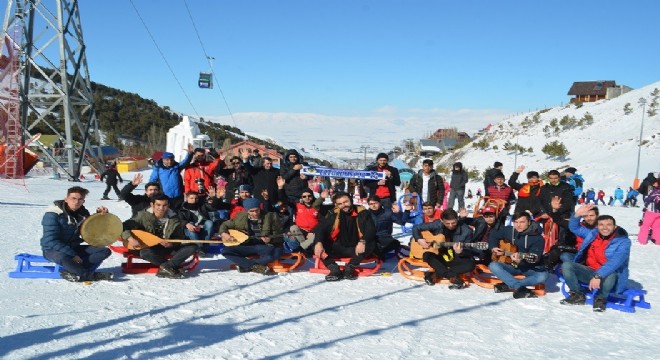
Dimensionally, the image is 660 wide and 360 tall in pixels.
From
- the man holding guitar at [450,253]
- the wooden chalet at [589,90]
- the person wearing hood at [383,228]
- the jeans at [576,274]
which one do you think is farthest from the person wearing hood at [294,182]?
the wooden chalet at [589,90]

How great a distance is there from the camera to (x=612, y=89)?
57938mm

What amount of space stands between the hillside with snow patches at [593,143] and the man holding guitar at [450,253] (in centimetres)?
2594

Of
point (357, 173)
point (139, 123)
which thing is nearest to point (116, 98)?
point (139, 123)

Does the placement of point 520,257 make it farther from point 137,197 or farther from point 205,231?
point 137,197

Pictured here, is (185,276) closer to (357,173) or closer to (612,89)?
(357,173)

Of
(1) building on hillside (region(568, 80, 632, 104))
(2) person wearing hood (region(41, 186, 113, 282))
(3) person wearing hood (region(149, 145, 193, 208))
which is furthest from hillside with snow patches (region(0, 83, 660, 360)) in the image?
(1) building on hillside (region(568, 80, 632, 104))

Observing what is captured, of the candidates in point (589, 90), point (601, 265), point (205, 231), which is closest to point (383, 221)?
point (205, 231)

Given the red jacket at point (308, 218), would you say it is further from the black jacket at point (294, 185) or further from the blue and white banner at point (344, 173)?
the blue and white banner at point (344, 173)

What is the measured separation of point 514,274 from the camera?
6586mm

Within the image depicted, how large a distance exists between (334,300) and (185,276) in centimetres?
214

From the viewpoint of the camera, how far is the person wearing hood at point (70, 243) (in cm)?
619

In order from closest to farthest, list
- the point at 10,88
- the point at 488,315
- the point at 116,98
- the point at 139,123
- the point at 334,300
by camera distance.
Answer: the point at 488,315 < the point at 334,300 < the point at 10,88 < the point at 139,123 < the point at 116,98

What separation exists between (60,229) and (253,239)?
2450 millimetres

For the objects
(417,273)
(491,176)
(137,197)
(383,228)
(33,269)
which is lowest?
(33,269)
